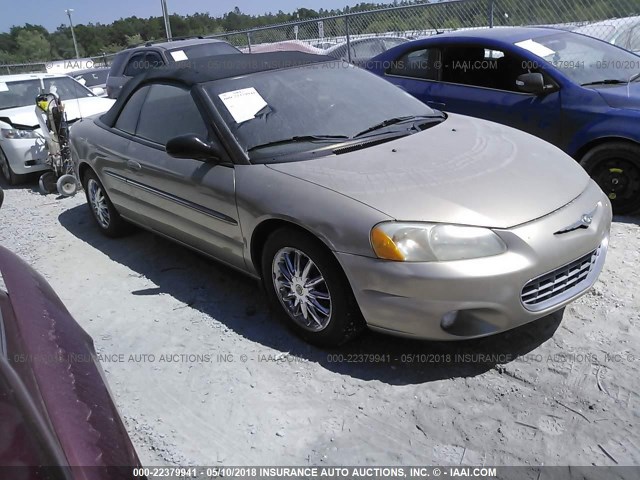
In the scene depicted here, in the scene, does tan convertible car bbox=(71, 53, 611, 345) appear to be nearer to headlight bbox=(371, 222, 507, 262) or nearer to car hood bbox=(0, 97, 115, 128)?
headlight bbox=(371, 222, 507, 262)

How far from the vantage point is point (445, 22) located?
10281mm

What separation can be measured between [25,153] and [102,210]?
10.1 feet

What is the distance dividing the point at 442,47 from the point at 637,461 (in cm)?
464

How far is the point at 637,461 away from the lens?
233cm

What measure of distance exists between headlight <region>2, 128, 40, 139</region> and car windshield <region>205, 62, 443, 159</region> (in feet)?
15.8

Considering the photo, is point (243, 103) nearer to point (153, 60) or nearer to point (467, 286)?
point (467, 286)

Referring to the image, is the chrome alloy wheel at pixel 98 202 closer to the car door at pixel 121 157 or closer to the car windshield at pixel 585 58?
the car door at pixel 121 157

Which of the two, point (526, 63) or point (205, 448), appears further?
point (526, 63)

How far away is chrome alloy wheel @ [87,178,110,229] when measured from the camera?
517 centimetres

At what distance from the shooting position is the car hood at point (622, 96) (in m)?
4.71

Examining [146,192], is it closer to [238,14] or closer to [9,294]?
[9,294]

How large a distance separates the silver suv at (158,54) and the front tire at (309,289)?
763cm

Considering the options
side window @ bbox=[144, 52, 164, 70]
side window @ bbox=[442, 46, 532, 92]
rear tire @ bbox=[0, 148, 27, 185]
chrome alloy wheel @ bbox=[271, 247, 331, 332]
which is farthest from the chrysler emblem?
side window @ bbox=[144, 52, 164, 70]

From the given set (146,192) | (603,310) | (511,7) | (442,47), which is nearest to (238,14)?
(511,7)
